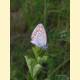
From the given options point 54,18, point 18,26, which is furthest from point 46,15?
point 18,26
